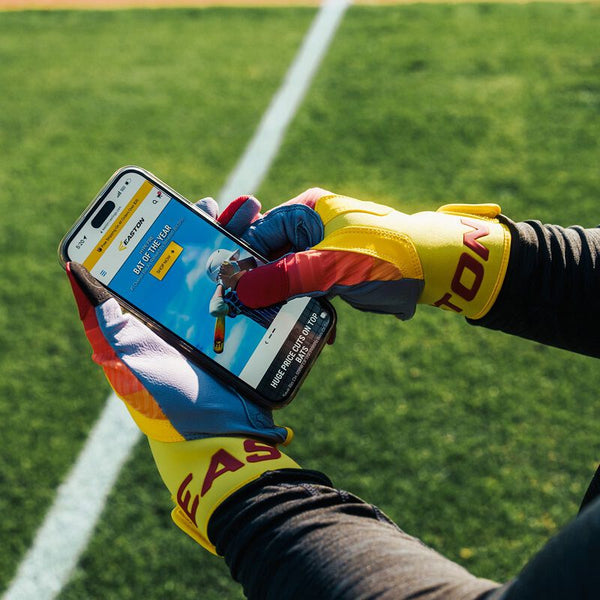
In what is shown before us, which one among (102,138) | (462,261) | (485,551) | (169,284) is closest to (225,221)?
(169,284)

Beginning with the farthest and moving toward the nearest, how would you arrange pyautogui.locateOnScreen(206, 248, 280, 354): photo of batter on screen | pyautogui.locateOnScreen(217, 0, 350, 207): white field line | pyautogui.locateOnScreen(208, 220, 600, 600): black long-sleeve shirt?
1. pyautogui.locateOnScreen(217, 0, 350, 207): white field line
2. pyautogui.locateOnScreen(206, 248, 280, 354): photo of batter on screen
3. pyautogui.locateOnScreen(208, 220, 600, 600): black long-sleeve shirt

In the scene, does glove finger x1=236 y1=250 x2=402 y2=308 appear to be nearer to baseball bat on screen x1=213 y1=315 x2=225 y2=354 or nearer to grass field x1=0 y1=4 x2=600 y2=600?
baseball bat on screen x1=213 y1=315 x2=225 y2=354

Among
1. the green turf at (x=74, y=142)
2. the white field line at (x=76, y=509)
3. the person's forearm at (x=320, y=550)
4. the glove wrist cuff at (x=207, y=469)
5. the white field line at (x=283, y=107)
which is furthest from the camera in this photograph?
the white field line at (x=283, y=107)

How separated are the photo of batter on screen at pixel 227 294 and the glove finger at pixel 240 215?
0.21ft

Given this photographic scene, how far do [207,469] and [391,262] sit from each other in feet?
1.86

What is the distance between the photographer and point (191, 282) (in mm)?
1528

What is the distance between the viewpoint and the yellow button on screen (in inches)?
60.1

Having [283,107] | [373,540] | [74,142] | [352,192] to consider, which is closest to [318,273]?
[373,540]

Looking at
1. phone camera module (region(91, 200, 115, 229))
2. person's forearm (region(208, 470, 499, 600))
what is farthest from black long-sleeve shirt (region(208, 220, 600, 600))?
phone camera module (region(91, 200, 115, 229))

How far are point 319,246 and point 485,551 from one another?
113cm

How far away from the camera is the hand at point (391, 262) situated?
1364mm

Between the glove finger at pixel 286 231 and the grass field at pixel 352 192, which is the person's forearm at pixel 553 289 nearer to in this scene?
the glove finger at pixel 286 231

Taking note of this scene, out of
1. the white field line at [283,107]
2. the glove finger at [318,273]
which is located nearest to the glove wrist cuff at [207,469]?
the glove finger at [318,273]

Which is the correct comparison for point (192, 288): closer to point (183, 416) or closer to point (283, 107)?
point (183, 416)
